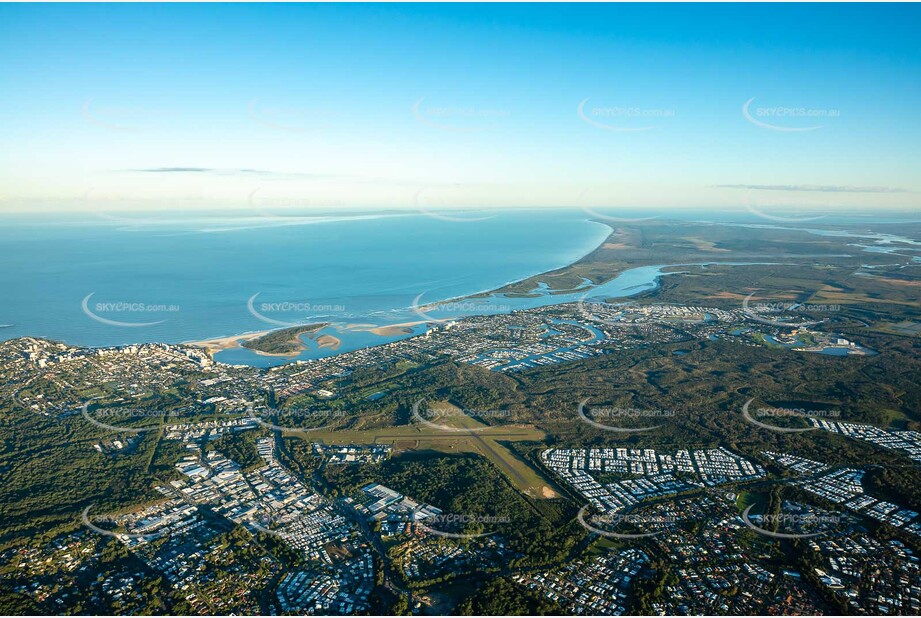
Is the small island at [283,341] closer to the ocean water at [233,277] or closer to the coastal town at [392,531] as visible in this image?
the ocean water at [233,277]

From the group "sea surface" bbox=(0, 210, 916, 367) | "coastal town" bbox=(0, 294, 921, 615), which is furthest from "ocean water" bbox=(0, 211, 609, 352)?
"coastal town" bbox=(0, 294, 921, 615)

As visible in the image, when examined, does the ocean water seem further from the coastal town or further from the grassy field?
the grassy field

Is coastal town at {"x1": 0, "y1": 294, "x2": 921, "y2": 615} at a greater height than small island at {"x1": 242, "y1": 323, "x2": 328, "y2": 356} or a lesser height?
lesser

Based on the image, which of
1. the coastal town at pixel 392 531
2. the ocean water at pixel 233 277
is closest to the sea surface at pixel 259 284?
the ocean water at pixel 233 277

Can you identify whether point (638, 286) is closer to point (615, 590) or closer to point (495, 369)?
point (495, 369)

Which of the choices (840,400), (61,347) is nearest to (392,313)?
(61,347)
